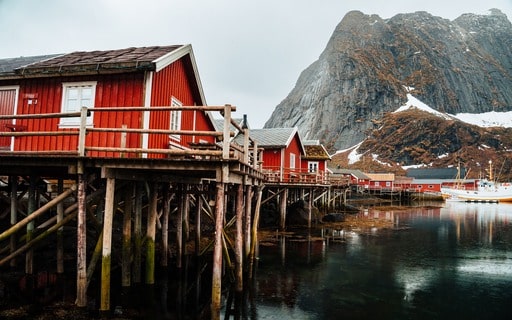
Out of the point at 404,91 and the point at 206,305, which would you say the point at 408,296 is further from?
the point at 404,91

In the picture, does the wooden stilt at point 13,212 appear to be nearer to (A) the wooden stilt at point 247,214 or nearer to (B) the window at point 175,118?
(B) the window at point 175,118

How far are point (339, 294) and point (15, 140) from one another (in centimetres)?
1155

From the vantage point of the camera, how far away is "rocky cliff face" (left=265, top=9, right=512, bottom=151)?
143250 millimetres

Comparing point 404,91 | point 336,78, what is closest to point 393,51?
point 404,91

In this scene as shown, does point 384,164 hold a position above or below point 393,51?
below

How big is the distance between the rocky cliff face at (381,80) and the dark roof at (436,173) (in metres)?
35.5

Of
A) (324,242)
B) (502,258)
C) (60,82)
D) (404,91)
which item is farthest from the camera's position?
(404,91)

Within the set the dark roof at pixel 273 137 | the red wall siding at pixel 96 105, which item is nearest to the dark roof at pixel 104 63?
the red wall siding at pixel 96 105

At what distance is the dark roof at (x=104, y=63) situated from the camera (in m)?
10.7

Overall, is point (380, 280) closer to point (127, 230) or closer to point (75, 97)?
point (127, 230)

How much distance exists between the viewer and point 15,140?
11758 millimetres

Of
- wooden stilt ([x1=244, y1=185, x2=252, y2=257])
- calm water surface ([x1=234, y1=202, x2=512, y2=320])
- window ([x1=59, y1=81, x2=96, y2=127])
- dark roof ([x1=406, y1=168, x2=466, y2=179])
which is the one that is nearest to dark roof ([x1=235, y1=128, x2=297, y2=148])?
calm water surface ([x1=234, y1=202, x2=512, y2=320])

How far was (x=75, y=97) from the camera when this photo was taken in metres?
11.5

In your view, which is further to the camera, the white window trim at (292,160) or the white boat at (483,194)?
the white boat at (483,194)
